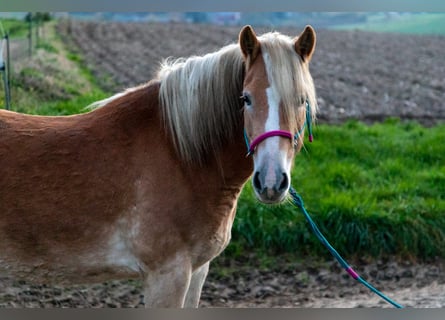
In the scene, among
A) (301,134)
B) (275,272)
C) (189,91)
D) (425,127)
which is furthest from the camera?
(425,127)

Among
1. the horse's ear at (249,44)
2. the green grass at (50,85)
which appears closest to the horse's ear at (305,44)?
the horse's ear at (249,44)

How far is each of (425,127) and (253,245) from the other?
12.8ft

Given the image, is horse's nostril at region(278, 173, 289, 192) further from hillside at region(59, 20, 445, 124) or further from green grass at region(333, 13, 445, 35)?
green grass at region(333, 13, 445, 35)

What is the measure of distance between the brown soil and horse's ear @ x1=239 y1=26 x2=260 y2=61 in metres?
2.51

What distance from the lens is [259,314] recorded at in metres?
4.15

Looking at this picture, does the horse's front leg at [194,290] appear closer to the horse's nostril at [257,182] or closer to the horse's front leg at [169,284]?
the horse's front leg at [169,284]

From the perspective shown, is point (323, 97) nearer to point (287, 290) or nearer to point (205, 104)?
point (287, 290)

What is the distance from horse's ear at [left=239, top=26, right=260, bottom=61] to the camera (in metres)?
2.95

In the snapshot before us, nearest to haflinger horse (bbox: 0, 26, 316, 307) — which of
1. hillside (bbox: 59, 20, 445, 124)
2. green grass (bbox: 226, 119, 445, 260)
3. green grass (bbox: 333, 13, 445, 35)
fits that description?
green grass (bbox: 226, 119, 445, 260)

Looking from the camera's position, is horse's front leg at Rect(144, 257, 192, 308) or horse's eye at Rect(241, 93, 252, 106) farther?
horse's front leg at Rect(144, 257, 192, 308)

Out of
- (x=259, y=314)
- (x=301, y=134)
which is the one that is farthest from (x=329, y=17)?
(x=301, y=134)

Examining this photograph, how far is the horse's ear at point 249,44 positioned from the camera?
2.95 m

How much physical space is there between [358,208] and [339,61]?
6.76 meters

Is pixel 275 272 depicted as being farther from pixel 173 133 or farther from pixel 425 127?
pixel 425 127
